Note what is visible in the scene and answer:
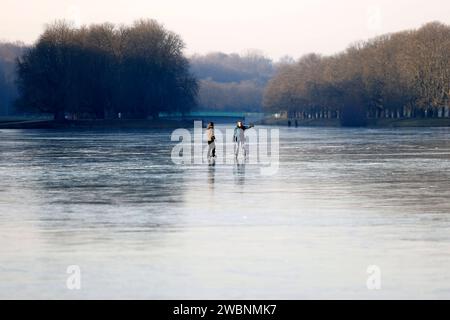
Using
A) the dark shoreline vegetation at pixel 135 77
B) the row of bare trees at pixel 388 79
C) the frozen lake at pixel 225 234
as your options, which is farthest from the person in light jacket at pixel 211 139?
the row of bare trees at pixel 388 79

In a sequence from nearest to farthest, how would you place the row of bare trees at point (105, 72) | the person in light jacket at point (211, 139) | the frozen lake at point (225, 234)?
the frozen lake at point (225, 234), the person in light jacket at point (211, 139), the row of bare trees at point (105, 72)

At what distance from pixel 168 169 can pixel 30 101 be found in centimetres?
8623

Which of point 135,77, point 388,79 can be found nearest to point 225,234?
point 135,77

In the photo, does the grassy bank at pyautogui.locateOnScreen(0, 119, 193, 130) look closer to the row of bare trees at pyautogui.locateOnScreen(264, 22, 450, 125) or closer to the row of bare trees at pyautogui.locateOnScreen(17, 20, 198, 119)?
the row of bare trees at pyautogui.locateOnScreen(17, 20, 198, 119)

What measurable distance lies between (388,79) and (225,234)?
11957 cm

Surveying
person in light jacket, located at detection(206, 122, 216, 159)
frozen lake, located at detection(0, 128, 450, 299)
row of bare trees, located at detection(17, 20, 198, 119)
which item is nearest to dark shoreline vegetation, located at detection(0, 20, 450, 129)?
row of bare trees, located at detection(17, 20, 198, 119)

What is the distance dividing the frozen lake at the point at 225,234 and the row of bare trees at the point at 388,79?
99792 millimetres

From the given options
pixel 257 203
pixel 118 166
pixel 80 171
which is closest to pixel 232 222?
pixel 257 203

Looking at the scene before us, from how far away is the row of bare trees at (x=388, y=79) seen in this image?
12625 centimetres

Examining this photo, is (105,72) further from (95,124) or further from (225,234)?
(225,234)

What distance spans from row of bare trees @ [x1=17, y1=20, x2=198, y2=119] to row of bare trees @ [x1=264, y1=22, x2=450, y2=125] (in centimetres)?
2804

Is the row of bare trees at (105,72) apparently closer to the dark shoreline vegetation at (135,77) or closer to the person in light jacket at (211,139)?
the dark shoreline vegetation at (135,77)

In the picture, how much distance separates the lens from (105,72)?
387ft
